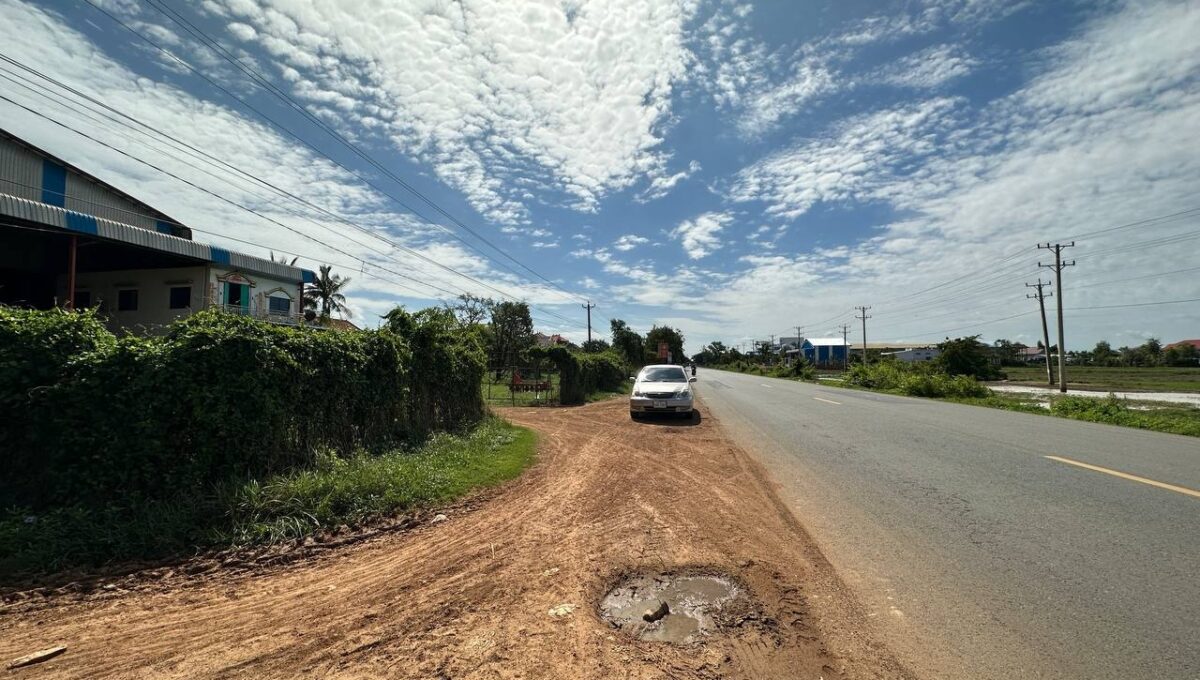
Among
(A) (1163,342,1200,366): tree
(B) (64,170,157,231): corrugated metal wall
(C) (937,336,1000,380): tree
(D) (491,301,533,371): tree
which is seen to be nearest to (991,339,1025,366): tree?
(A) (1163,342,1200,366): tree

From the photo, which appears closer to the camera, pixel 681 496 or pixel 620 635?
pixel 620 635

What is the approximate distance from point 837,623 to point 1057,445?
9064 millimetres

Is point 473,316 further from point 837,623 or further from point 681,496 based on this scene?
point 837,623

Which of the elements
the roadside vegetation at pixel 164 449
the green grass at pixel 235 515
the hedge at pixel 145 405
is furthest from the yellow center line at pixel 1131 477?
the hedge at pixel 145 405

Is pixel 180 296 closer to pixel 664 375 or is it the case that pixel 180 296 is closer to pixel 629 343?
pixel 664 375

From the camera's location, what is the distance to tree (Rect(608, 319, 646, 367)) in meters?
57.1

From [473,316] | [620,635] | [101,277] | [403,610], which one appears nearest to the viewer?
[620,635]

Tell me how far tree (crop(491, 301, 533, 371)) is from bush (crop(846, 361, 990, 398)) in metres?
30.8

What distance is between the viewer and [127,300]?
21.1 metres

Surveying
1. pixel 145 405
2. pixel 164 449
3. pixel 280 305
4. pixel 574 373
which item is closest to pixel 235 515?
pixel 164 449

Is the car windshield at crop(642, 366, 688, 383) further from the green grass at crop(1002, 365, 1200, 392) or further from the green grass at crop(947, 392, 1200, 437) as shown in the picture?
the green grass at crop(1002, 365, 1200, 392)

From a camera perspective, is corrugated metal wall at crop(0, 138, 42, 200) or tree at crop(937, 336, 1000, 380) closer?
corrugated metal wall at crop(0, 138, 42, 200)

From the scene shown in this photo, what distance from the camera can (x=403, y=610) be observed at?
3521 mm

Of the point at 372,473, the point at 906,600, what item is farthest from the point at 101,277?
the point at 906,600
